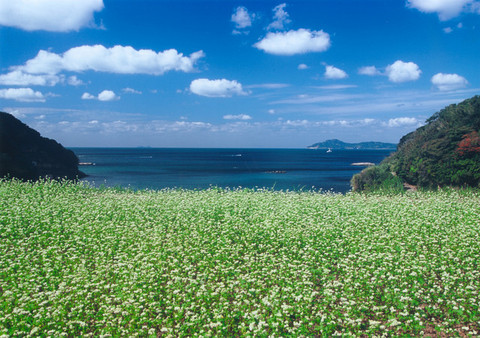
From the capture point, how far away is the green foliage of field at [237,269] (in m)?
6.70

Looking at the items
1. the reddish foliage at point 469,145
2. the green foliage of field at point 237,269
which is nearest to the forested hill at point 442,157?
the reddish foliage at point 469,145

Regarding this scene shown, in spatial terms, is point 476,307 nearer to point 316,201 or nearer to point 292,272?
point 292,272

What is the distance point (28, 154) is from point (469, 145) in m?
59.6

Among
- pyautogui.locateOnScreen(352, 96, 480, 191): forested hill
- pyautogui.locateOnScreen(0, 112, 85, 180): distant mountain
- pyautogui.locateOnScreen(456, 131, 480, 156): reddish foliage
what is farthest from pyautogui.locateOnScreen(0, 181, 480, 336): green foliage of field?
pyautogui.locateOnScreen(0, 112, 85, 180): distant mountain

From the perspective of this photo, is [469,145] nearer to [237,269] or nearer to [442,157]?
[442,157]

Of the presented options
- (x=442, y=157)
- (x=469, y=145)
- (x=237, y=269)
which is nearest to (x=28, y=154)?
(x=237, y=269)

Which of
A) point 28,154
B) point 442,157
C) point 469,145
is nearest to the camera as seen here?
point 469,145

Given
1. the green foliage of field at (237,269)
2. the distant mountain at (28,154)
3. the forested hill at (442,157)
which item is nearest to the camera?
the green foliage of field at (237,269)

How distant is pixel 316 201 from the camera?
16234 mm

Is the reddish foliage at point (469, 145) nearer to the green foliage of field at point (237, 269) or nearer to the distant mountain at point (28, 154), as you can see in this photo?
the green foliage of field at point (237, 269)

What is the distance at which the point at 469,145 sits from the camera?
1261 inches

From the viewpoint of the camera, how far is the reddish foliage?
31781 millimetres

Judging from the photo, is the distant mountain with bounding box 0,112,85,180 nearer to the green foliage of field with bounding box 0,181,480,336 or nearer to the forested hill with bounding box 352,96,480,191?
the green foliage of field with bounding box 0,181,480,336

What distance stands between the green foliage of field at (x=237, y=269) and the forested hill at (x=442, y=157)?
2010cm
